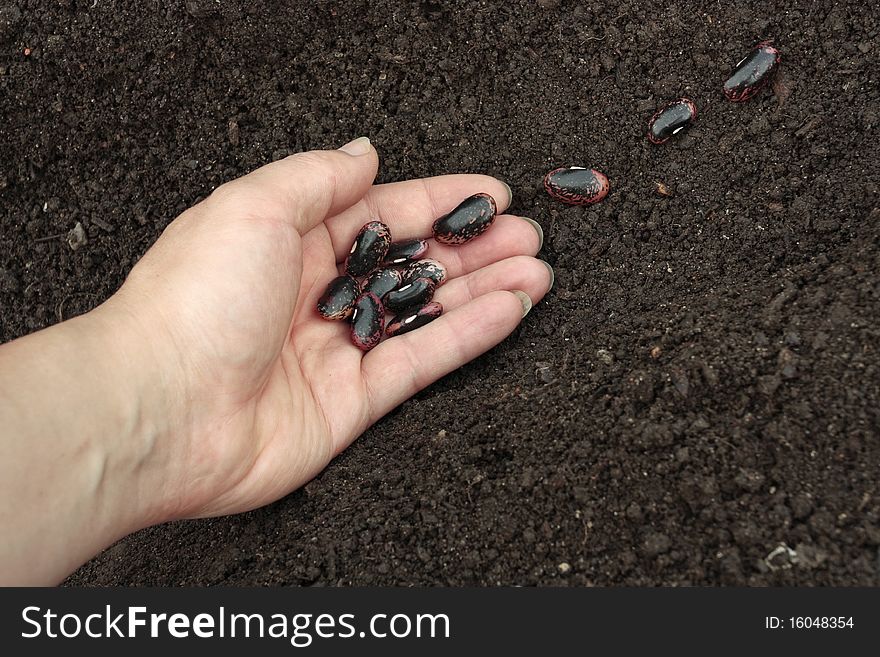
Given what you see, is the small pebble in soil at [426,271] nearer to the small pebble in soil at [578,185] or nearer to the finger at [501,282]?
the finger at [501,282]

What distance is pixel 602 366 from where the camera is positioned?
11.1 feet

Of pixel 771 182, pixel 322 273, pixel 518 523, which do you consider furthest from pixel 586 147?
pixel 518 523

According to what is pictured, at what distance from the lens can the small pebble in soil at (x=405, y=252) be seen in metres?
3.86

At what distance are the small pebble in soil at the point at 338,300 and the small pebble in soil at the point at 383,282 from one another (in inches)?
5.2

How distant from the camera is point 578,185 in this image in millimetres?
3891

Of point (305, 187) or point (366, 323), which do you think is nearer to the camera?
point (305, 187)

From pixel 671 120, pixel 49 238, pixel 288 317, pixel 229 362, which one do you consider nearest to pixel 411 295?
pixel 288 317

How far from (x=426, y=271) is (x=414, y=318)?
0.25 m

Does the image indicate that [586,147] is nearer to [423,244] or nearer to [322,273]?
[423,244]

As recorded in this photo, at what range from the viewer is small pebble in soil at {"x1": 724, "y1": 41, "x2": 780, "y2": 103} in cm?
383

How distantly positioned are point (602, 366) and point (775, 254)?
98 cm

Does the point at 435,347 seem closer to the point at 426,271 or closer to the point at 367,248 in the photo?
the point at 426,271

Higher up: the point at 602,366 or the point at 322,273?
the point at 322,273

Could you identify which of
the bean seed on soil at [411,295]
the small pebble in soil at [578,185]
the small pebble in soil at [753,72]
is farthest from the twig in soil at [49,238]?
the small pebble in soil at [753,72]
